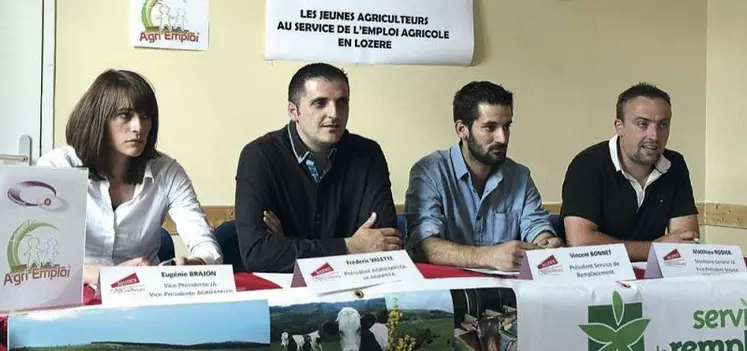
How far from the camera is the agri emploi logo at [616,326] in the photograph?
4.07ft

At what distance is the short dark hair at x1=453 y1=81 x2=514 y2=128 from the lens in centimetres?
216

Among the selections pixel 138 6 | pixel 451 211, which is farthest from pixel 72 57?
pixel 451 211

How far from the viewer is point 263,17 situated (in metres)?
2.95

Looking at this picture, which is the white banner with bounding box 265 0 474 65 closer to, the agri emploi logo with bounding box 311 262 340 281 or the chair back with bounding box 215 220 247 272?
the chair back with bounding box 215 220 247 272

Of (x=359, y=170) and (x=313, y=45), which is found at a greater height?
(x=313, y=45)

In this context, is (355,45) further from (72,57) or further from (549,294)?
(549,294)

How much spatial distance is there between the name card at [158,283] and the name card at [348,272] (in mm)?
119

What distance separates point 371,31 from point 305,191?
1.29 m

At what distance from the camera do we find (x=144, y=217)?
5.90 ft

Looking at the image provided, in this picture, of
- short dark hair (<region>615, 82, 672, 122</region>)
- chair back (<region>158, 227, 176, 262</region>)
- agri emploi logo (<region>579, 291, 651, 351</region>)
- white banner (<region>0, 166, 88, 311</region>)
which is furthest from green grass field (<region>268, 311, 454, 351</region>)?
short dark hair (<region>615, 82, 672, 122</region>)

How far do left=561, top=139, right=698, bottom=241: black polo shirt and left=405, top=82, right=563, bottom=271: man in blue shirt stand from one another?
0.13 m

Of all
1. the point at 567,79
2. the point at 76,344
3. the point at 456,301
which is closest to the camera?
the point at 76,344

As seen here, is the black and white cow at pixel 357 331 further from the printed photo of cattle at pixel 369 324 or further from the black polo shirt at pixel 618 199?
the black polo shirt at pixel 618 199

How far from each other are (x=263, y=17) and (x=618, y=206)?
1574mm
